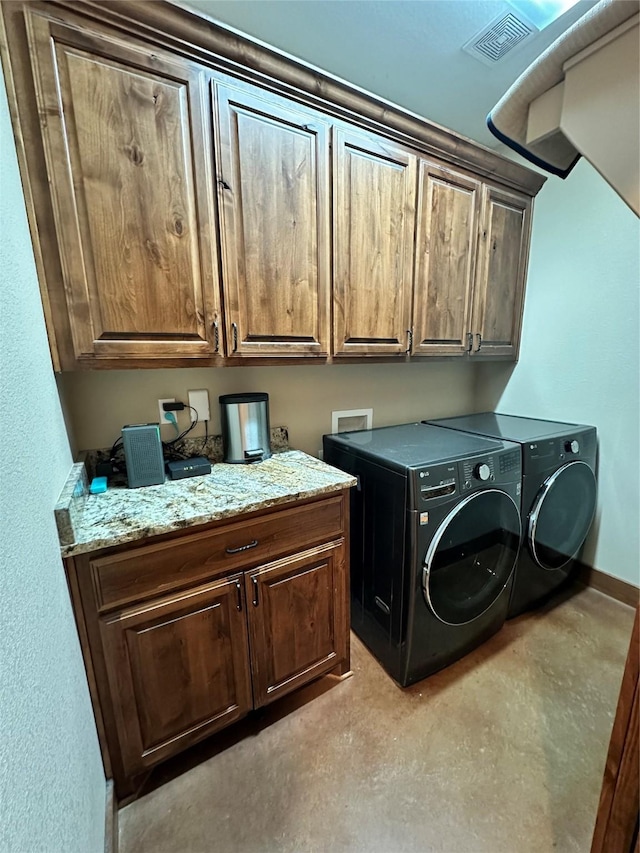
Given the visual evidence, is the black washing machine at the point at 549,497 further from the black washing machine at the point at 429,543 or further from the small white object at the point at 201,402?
the small white object at the point at 201,402

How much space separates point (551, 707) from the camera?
4.52 ft

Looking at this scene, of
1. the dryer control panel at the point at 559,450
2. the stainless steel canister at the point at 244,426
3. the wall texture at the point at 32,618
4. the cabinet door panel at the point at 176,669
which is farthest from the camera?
the dryer control panel at the point at 559,450

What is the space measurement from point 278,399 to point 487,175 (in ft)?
5.15

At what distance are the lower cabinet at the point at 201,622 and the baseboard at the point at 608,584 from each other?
5.49 ft

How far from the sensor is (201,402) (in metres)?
1.56

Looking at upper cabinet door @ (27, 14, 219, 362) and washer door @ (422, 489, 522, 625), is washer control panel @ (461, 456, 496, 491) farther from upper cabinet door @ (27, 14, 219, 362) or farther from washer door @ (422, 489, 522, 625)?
upper cabinet door @ (27, 14, 219, 362)

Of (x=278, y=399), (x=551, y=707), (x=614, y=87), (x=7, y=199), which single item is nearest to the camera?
(x=614, y=87)

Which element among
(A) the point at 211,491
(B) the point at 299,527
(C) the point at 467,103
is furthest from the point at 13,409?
(C) the point at 467,103

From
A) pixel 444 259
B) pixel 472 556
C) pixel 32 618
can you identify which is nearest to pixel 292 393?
pixel 444 259

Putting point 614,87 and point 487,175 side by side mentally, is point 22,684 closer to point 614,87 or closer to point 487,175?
point 614,87

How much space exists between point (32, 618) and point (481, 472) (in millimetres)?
1361

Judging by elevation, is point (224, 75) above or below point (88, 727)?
above

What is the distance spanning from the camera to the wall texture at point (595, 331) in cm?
176

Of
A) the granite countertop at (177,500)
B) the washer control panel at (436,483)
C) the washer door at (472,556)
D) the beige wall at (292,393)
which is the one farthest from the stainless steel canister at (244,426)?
the washer door at (472,556)
